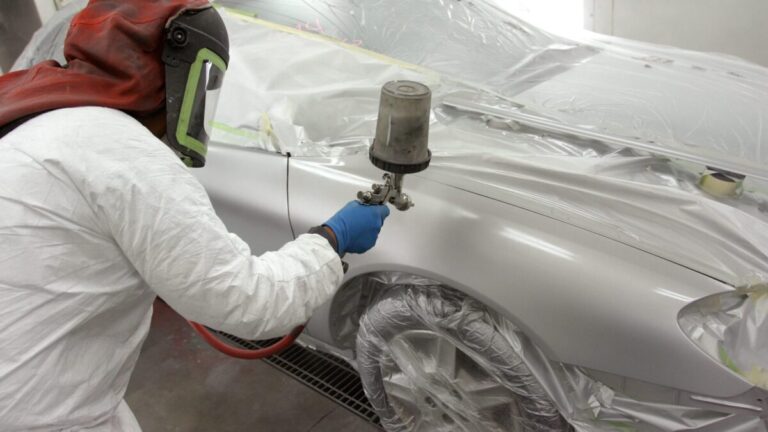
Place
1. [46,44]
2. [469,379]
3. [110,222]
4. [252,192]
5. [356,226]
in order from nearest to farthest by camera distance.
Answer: [110,222] → [356,226] → [469,379] → [252,192] → [46,44]

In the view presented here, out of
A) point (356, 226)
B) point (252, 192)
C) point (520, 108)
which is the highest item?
point (520, 108)

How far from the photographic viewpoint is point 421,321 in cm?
138

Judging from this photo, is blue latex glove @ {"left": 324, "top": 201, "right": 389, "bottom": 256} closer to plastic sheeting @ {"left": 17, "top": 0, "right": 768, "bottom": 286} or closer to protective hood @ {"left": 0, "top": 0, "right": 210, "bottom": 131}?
plastic sheeting @ {"left": 17, "top": 0, "right": 768, "bottom": 286}

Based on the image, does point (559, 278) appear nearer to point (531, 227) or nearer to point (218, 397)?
point (531, 227)

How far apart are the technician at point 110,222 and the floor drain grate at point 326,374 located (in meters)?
0.93

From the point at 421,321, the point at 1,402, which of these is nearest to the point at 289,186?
the point at 421,321

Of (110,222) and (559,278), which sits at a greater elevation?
(110,222)

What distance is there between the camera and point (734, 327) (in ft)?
3.43

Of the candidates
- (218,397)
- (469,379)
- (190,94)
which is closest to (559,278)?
(469,379)

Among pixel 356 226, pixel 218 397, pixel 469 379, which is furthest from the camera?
pixel 218 397

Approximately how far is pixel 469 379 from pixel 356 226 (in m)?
0.56

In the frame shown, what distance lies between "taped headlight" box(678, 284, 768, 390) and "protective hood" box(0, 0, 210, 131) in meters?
1.12

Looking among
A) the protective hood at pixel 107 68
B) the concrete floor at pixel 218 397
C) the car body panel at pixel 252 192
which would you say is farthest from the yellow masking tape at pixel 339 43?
the concrete floor at pixel 218 397

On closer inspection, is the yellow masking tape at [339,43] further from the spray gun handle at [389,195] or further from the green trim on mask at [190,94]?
the green trim on mask at [190,94]
